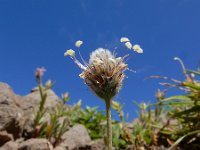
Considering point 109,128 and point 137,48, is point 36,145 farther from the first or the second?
point 109,128

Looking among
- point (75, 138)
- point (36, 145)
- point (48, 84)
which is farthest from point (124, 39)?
point (48, 84)

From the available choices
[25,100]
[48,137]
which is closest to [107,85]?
[48,137]

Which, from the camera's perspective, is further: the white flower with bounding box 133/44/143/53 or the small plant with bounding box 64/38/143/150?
the white flower with bounding box 133/44/143/53

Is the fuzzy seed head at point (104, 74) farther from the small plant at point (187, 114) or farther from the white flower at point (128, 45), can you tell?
the small plant at point (187, 114)

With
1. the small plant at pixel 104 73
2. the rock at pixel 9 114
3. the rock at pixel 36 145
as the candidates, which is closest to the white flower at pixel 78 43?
the small plant at pixel 104 73

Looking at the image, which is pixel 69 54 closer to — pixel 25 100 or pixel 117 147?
pixel 117 147

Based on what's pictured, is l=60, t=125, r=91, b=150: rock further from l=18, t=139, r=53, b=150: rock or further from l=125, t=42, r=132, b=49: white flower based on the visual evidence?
l=125, t=42, r=132, b=49: white flower

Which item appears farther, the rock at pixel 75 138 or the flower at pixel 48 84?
the flower at pixel 48 84

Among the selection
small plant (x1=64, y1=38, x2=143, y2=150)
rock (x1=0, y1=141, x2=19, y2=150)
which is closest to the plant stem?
small plant (x1=64, y1=38, x2=143, y2=150)
